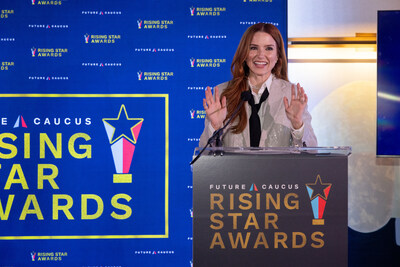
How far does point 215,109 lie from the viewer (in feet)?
6.44

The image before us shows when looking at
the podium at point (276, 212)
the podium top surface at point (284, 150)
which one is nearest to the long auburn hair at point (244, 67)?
the podium top surface at point (284, 150)

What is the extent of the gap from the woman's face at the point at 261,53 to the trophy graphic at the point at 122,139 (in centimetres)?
130

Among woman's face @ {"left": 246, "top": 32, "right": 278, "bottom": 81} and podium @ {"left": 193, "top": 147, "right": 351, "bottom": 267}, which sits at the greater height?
woman's face @ {"left": 246, "top": 32, "right": 278, "bottom": 81}

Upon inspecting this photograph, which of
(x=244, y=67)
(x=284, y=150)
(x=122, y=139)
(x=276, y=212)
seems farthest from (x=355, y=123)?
(x=276, y=212)

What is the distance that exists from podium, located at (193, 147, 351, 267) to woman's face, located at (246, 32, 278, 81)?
110 centimetres

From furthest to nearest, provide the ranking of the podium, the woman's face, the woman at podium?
1. the woman's face
2. the woman at podium
3. the podium

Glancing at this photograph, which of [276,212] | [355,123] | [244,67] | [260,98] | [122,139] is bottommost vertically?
[276,212]

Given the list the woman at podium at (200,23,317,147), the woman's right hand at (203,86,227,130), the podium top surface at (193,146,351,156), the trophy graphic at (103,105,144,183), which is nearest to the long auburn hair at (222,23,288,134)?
the woman at podium at (200,23,317,147)

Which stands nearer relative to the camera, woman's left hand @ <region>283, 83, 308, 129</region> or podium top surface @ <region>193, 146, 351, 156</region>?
podium top surface @ <region>193, 146, 351, 156</region>

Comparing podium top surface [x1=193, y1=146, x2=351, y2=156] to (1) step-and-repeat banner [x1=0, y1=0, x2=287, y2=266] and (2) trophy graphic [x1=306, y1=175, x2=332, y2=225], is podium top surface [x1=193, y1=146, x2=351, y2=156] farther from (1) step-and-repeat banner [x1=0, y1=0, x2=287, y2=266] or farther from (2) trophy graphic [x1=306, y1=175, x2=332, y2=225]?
(1) step-and-repeat banner [x1=0, y1=0, x2=287, y2=266]

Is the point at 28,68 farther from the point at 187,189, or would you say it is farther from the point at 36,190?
the point at 187,189

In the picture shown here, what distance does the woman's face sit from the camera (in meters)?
2.35

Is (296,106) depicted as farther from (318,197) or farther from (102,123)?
(102,123)

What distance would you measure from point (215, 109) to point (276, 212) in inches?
28.9
